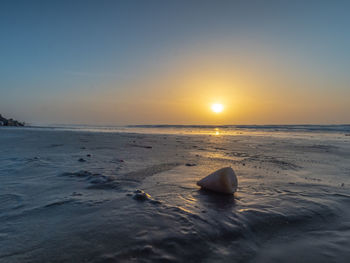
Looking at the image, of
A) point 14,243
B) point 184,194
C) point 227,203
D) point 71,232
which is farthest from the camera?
point 184,194

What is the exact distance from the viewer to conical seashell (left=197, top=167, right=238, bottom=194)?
10.7ft

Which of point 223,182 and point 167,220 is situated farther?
point 223,182

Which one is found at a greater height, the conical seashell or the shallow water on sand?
the conical seashell

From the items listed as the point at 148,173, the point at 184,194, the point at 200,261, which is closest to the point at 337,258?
the point at 200,261

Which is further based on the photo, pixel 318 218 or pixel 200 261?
pixel 318 218

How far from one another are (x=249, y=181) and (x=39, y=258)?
3474 millimetres

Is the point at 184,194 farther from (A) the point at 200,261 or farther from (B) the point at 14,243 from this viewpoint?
(B) the point at 14,243

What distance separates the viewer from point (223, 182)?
3289 millimetres

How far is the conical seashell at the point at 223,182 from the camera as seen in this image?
327 centimetres

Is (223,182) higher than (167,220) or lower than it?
higher

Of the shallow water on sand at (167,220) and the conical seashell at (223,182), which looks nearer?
the shallow water on sand at (167,220)

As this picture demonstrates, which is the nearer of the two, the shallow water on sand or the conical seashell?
the shallow water on sand

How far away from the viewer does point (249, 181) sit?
4.08 metres

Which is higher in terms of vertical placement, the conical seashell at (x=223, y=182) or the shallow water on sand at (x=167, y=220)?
the conical seashell at (x=223, y=182)
